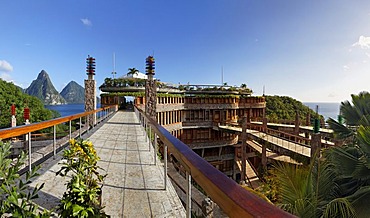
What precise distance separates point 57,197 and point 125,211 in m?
0.92

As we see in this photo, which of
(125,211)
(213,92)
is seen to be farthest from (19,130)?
(213,92)

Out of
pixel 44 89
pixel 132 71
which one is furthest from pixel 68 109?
pixel 132 71

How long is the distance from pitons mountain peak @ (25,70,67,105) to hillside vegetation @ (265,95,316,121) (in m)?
159

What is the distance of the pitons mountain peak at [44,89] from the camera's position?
152 m

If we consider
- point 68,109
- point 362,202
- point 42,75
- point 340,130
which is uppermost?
point 42,75

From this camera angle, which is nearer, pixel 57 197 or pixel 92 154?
pixel 92 154

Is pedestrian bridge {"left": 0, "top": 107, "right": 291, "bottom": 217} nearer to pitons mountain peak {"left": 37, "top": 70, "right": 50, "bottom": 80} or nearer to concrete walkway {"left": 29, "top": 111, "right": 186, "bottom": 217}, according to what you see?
concrete walkway {"left": 29, "top": 111, "right": 186, "bottom": 217}

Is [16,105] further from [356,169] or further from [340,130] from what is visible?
[356,169]

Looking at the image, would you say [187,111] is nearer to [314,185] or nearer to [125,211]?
[314,185]

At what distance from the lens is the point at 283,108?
4328 cm

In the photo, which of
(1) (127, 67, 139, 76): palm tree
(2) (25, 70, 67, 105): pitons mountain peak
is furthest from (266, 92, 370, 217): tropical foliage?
(2) (25, 70, 67, 105): pitons mountain peak

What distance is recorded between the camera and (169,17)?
71.2 feet

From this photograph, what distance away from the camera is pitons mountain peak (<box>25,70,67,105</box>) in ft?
500

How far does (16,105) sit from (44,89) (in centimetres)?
15369
